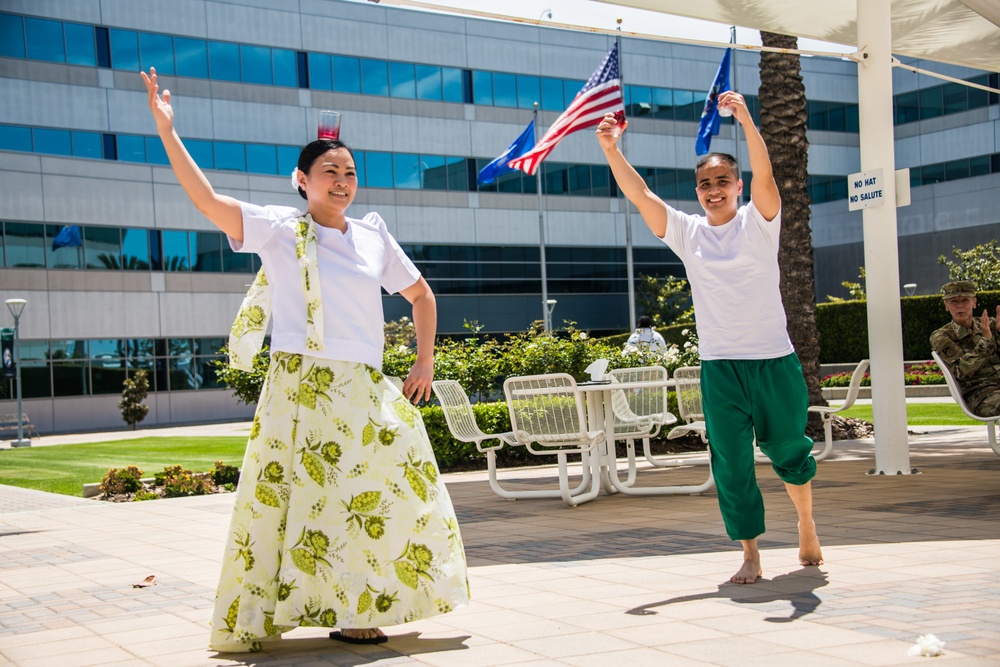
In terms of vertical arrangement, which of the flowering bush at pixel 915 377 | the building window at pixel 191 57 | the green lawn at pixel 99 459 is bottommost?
the green lawn at pixel 99 459

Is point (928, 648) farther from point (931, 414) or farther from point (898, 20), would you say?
point (931, 414)

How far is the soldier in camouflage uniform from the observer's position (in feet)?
27.5

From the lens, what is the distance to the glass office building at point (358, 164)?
35812mm

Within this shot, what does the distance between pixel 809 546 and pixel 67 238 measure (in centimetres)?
3477

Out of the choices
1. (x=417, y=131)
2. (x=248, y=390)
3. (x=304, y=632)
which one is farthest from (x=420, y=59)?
(x=304, y=632)

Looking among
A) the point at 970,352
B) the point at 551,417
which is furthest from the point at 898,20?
the point at 551,417

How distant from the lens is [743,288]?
493 centimetres

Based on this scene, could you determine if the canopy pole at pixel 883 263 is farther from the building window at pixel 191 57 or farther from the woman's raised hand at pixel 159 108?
the building window at pixel 191 57

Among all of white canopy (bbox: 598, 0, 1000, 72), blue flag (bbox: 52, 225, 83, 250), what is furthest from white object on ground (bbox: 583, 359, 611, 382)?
blue flag (bbox: 52, 225, 83, 250)

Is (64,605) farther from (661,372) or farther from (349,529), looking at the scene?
(661,372)

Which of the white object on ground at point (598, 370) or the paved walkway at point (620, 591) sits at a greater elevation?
the white object on ground at point (598, 370)

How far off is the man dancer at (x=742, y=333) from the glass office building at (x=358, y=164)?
30.3m

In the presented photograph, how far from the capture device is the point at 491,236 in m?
43.8

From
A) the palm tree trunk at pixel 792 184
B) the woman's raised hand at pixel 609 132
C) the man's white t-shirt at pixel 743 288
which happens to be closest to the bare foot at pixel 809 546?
the man's white t-shirt at pixel 743 288
